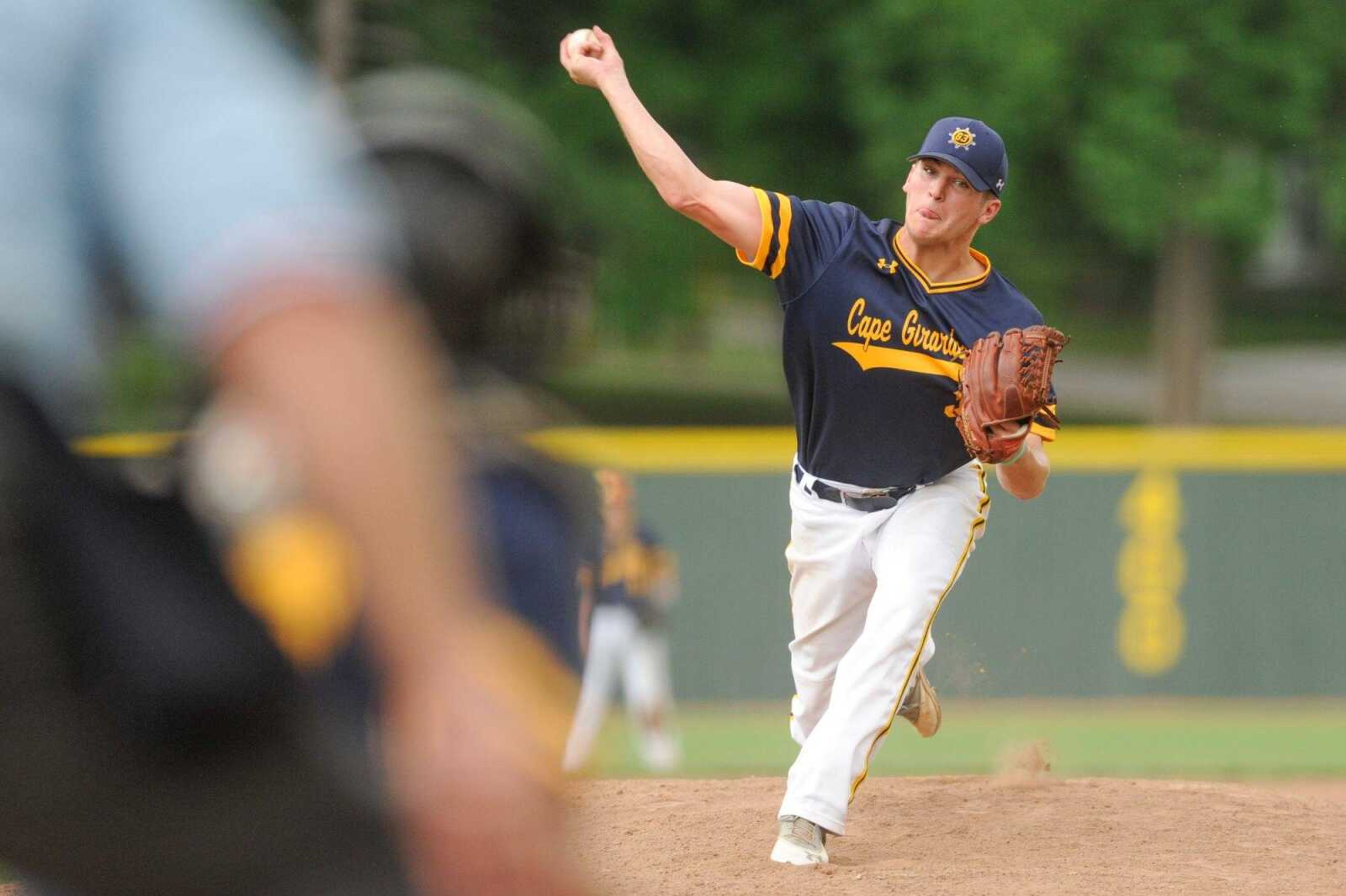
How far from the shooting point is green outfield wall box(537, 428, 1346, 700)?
34.2ft

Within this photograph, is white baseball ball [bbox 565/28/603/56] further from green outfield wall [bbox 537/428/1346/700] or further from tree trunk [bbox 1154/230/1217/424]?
tree trunk [bbox 1154/230/1217/424]

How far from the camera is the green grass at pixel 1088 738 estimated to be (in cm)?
936

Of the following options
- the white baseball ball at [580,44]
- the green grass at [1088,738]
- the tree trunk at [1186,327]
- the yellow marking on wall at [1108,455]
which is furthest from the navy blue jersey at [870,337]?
the tree trunk at [1186,327]

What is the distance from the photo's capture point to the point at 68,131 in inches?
53.1

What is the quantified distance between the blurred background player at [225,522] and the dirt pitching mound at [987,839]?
319 centimetres

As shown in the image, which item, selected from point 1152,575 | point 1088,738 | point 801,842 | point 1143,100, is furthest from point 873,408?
point 1143,100

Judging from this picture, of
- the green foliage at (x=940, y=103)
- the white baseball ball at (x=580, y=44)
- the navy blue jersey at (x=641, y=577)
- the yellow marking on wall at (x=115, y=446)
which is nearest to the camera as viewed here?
the yellow marking on wall at (x=115, y=446)

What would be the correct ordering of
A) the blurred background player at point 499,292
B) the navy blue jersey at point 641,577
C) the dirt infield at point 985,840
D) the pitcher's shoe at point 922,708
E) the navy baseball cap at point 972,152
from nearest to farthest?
the blurred background player at point 499,292, the dirt infield at point 985,840, the navy baseball cap at point 972,152, the pitcher's shoe at point 922,708, the navy blue jersey at point 641,577

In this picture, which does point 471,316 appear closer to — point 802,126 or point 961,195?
point 961,195

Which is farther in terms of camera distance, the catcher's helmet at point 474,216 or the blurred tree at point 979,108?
the blurred tree at point 979,108

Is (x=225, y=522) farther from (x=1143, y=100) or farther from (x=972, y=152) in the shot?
(x=1143, y=100)

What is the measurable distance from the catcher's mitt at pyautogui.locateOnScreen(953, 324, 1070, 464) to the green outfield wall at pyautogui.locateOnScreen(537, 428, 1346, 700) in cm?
558

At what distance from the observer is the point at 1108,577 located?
10.4 meters

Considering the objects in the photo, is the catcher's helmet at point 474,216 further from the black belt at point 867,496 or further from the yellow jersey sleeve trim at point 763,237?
the black belt at point 867,496
